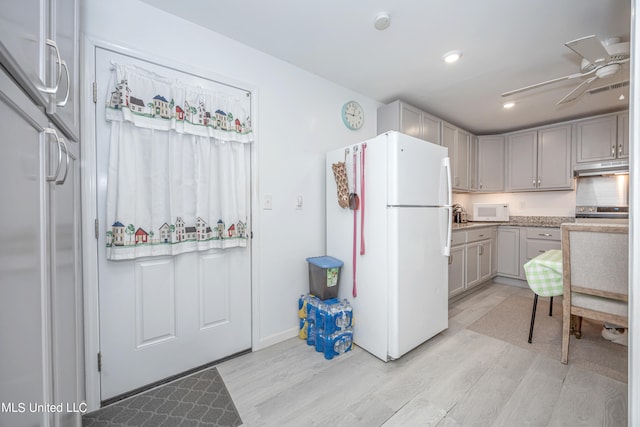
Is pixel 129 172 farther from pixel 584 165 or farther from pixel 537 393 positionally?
pixel 584 165

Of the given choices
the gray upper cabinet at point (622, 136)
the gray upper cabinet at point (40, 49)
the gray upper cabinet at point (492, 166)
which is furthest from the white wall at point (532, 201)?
the gray upper cabinet at point (40, 49)

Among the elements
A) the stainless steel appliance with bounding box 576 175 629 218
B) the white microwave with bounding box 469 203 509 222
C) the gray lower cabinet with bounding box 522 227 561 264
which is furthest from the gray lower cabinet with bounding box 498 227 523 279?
the stainless steel appliance with bounding box 576 175 629 218

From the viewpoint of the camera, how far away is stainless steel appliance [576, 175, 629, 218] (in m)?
3.27

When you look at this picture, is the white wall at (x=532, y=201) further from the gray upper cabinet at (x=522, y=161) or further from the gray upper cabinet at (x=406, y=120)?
the gray upper cabinet at (x=406, y=120)

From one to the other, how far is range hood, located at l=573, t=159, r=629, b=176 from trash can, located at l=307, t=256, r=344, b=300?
3.67 m

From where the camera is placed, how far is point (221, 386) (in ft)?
5.35

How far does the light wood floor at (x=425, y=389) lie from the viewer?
53.9 inches

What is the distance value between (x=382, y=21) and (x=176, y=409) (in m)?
2.75

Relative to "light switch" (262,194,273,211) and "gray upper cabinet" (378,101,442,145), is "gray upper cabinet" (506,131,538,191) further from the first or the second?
"light switch" (262,194,273,211)

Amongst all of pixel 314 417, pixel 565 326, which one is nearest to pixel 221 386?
pixel 314 417

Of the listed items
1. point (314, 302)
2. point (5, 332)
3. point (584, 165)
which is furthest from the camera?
point (584, 165)

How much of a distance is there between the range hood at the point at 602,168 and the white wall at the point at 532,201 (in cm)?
46

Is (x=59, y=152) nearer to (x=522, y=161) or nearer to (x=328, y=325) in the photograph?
(x=328, y=325)

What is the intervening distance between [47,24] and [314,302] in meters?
2.07
